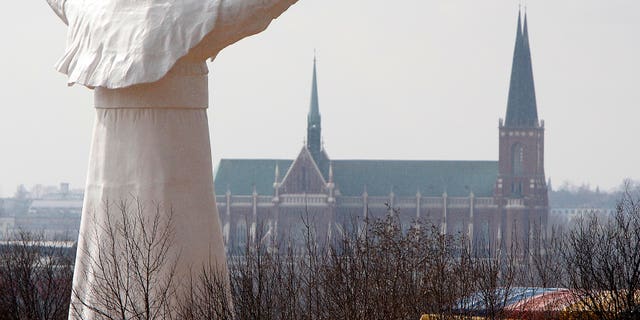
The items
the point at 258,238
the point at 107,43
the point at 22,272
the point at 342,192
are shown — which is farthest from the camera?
the point at 342,192

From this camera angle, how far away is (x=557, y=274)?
33906 mm

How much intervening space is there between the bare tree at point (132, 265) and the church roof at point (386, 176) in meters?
152

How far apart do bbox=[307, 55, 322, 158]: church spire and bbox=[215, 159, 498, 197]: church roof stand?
3.35 metres

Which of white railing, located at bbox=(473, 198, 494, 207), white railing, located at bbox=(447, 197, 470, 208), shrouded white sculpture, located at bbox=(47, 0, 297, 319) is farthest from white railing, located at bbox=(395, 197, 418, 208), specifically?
shrouded white sculpture, located at bbox=(47, 0, 297, 319)

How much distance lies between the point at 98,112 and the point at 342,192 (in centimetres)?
15903

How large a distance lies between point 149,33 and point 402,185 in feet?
506

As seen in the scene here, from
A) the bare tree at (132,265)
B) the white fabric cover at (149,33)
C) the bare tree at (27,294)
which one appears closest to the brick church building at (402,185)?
the bare tree at (27,294)

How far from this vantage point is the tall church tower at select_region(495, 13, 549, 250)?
167m

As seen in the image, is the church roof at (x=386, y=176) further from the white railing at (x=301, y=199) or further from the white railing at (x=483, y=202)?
the white railing at (x=301, y=199)

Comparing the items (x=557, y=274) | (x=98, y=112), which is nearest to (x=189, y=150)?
(x=98, y=112)

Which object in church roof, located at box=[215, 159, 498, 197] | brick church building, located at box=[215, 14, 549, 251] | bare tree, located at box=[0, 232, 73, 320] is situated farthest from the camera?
church roof, located at box=[215, 159, 498, 197]

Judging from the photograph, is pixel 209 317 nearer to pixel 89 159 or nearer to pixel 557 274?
pixel 89 159

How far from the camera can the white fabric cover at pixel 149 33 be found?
808 inches

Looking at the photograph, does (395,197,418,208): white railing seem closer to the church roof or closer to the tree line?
the church roof
